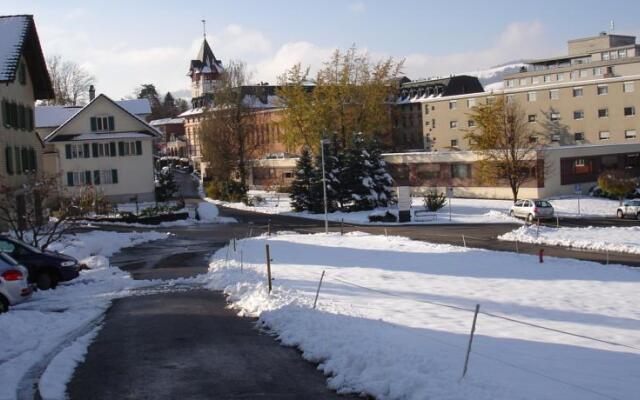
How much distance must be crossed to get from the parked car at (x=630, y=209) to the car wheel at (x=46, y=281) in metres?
38.8

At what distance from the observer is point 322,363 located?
402 inches

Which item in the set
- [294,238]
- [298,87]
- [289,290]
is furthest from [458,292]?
[298,87]

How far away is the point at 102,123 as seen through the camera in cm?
6656

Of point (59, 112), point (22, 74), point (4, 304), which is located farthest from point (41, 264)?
point (59, 112)

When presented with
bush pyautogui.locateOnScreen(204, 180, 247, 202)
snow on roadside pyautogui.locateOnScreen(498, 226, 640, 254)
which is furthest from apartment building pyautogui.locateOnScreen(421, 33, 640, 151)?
snow on roadside pyautogui.locateOnScreen(498, 226, 640, 254)

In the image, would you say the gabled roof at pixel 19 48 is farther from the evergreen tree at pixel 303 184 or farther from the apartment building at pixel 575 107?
the apartment building at pixel 575 107

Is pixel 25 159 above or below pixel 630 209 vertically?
above

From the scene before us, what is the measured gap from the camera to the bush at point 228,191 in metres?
74.2

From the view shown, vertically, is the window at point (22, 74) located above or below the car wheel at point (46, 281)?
above

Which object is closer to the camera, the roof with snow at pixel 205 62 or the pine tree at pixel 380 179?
the pine tree at pixel 380 179

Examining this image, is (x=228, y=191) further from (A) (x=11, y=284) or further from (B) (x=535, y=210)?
(A) (x=11, y=284)

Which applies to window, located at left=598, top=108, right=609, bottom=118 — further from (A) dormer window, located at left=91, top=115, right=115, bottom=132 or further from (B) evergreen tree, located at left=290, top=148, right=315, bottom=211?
(A) dormer window, located at left=91, top=115, right=115, bottom=132

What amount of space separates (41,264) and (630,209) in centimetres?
3922

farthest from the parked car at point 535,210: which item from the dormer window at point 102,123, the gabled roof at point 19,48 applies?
the dormer window at point 102,123
